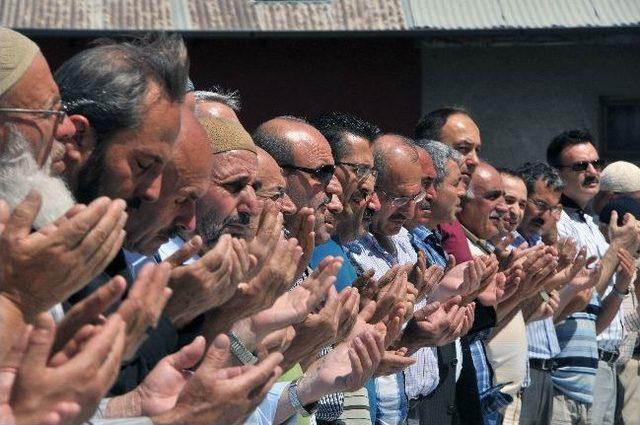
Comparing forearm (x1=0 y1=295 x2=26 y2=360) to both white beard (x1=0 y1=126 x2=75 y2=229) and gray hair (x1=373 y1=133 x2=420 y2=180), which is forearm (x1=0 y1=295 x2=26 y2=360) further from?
gray hair (x1=373 y1=133 x2=420 y2=180)

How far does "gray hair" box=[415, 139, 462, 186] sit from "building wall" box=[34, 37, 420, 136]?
7.80 metres

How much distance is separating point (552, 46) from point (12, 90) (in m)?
13.2

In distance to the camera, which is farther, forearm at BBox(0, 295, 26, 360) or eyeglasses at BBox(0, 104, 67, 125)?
eyeglasses at BBox(0, 104, 67, 125)

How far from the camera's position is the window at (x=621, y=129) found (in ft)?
55.1

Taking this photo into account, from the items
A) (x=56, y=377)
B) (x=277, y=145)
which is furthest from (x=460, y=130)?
(x=56, y=377)

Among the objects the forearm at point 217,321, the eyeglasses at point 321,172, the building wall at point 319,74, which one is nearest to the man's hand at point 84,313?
the forearm at point 217,321

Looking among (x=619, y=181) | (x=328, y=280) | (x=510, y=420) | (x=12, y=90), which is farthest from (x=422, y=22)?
(x=12, y=90)

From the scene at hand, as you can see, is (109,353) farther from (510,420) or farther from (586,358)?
(586,358)

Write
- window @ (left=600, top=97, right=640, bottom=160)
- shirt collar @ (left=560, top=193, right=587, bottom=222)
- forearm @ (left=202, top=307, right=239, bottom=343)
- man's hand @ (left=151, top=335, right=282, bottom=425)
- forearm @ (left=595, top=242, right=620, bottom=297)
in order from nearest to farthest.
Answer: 1. man's hand @ (left=151, top=335, right=282, bottom=425)
2. forearm @ (left=202, top=307, right=239, bottom=343)
3. forearm @ (left=595, top=242, right=620, bottom=297)
4. shirt collar @ (left=560, top=193, right=587, bottom=222)
5. window @ (left=600, top=97, right=640, bottom=160)

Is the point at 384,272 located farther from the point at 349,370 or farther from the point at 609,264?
the point at 609,264

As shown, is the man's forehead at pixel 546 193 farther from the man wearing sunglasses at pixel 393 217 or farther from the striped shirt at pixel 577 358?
the man wearing sunglasses at pixel 393 217

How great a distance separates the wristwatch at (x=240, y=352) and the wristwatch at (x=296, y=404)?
0.52 metres

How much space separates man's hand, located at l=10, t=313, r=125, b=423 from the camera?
2.84m

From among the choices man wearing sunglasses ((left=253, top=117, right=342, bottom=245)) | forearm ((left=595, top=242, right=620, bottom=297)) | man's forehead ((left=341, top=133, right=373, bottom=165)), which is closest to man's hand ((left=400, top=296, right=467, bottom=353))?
man wearing sunglasses ((left=253, top=117, right=342, bottom=245))
